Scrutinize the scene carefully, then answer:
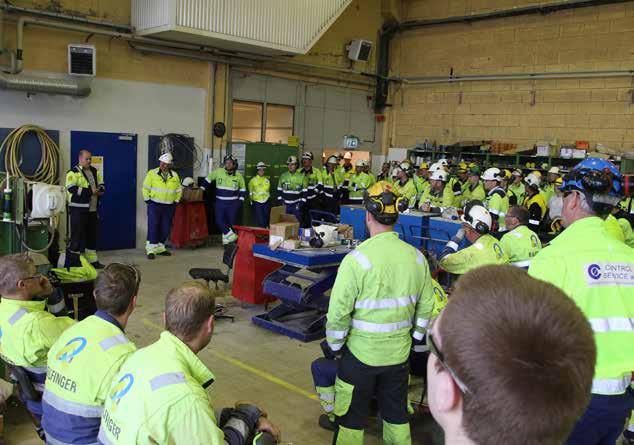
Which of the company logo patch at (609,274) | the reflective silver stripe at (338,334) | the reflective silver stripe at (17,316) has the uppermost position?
the company logo patch at (609,274)

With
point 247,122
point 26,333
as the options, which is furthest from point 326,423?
point 247,122

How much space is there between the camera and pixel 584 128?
13.1 m

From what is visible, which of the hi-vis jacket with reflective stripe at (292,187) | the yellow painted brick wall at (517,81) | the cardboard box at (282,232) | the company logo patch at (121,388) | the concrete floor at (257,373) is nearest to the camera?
the company logo patch at (121,388)

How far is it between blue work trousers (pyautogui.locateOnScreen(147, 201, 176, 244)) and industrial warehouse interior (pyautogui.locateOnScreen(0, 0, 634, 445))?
50 mm

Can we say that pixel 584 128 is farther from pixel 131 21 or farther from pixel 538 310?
pixel 538 310

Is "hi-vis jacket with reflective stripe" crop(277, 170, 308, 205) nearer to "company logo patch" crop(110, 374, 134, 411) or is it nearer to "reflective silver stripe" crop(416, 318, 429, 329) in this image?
"reflective silver stripe" crop(416, 318, 429, 329)

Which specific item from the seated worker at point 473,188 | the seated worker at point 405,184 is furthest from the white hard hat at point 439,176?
the seated worker at point 405,184

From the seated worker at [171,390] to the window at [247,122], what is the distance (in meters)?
11.3

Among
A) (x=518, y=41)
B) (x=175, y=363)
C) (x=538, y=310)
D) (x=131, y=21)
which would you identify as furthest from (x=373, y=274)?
(x=518, y=41)

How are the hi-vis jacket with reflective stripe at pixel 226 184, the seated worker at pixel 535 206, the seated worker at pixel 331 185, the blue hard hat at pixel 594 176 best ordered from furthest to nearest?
the seated worker at pixel 331 185, the hi-vis jacket with reflective stripe at pixel 226 184, the seated worker at pixel 535 206, the blue hard hat at pixel 594 176

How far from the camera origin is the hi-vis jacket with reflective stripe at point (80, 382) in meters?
2.50

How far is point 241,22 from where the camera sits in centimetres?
1070

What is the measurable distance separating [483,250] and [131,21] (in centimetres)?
802

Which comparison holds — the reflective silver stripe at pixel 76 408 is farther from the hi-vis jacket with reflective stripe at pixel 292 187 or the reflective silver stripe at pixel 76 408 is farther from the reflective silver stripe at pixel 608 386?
the hi-vis jacket with reflective stripe at pixel 292 187
